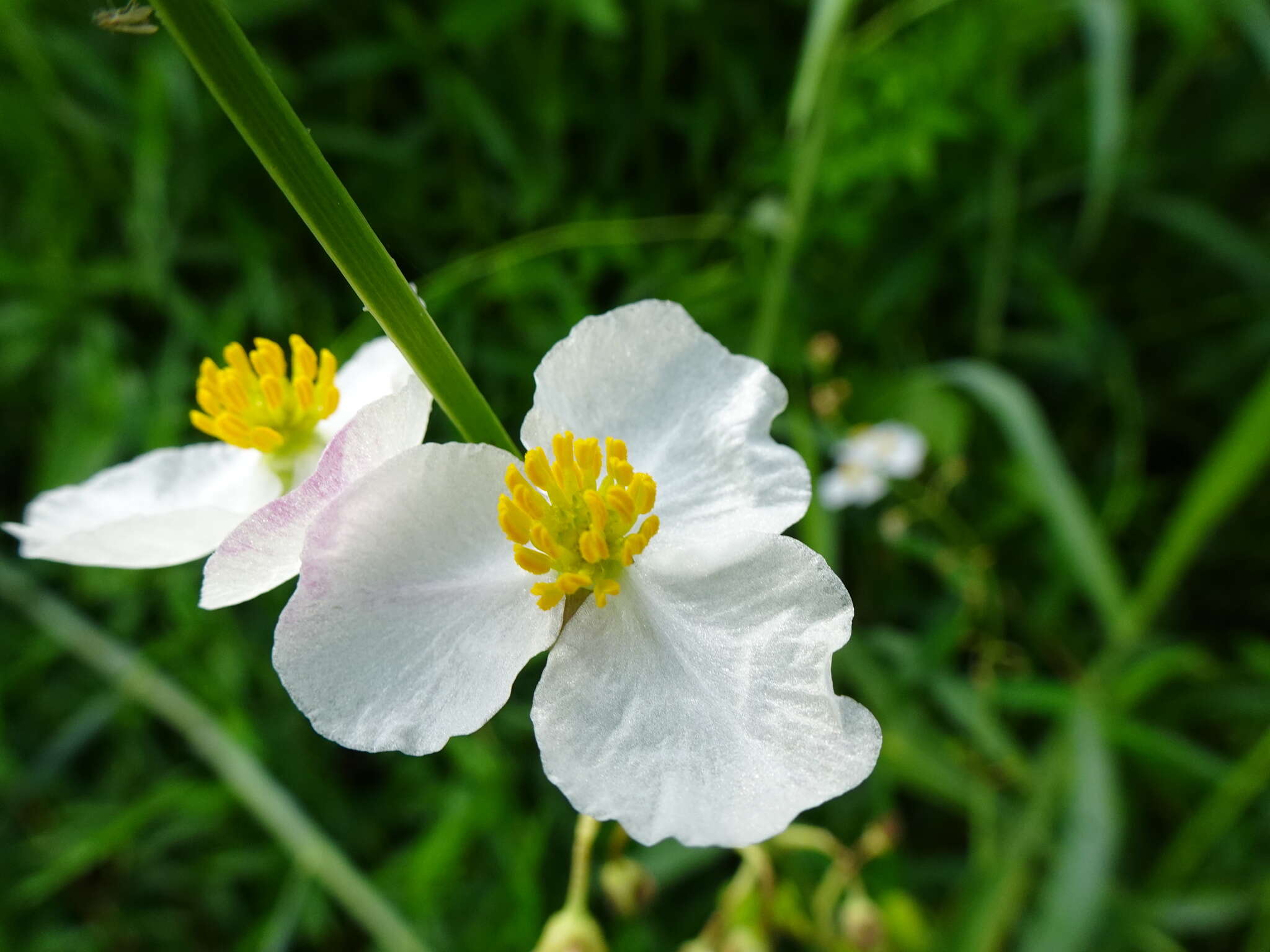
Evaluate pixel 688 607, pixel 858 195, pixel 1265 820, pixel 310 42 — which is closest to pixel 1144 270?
pixel 858 195

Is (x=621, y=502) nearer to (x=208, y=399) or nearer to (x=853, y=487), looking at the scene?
(x=208, y=399)

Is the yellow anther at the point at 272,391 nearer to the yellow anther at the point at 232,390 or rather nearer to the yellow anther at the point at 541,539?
the yellow anther at the point at 232,390

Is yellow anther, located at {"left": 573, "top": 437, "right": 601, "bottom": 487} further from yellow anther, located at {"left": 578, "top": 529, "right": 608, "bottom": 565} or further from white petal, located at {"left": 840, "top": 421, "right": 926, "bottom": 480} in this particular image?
white petal, located at {"left": 840, "top": 421, "right": 926, "bottom": 480}

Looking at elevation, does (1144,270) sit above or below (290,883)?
below

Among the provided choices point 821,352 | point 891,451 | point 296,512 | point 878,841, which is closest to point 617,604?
point 296,512

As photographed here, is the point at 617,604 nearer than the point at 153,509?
Yes

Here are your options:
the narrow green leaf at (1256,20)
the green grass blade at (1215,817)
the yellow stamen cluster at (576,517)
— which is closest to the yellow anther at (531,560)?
the yellow stamen cluster at (576,517)

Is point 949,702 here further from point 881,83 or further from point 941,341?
point 881,83
